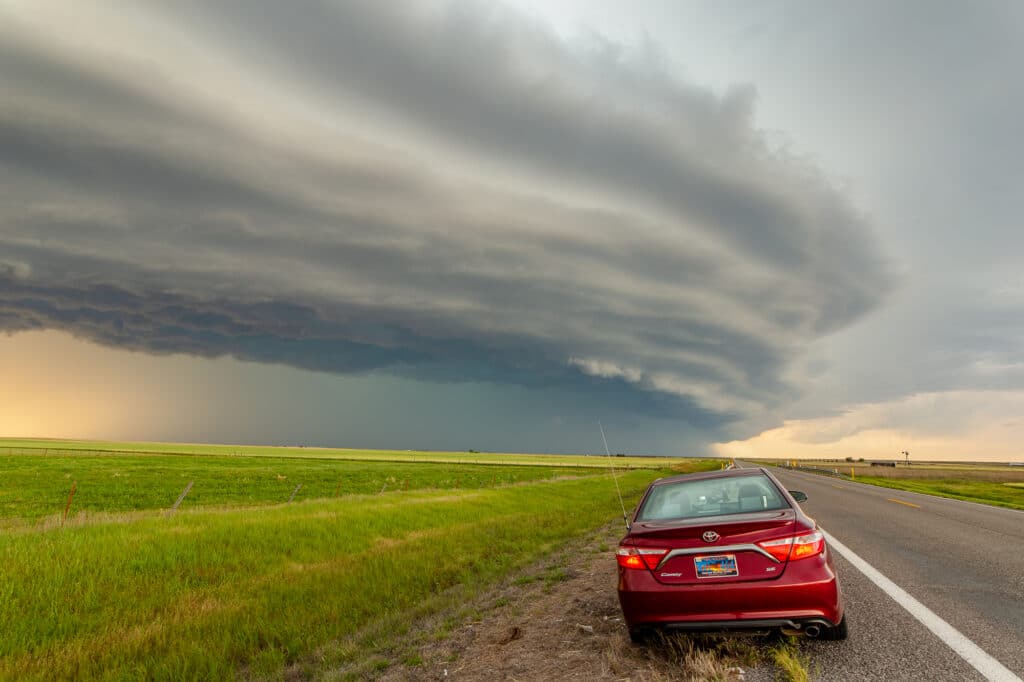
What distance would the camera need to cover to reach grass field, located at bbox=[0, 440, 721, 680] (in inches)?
276

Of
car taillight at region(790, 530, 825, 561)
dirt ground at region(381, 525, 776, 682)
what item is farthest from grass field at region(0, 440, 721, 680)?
car taillight at region(790, 530, 825, 561)

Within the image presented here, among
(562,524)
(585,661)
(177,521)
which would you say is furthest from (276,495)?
(585,661)

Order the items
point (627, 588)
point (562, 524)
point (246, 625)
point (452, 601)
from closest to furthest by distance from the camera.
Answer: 1. point (627, 588)
2. point (246, 625)
3. point (452, 601)
4. point (562, 524)

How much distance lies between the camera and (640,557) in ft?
17.1

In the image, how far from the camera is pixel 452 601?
357 inches

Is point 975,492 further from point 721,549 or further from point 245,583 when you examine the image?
point 245,583

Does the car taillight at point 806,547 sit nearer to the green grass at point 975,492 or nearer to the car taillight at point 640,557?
the car taillight at point 640,557

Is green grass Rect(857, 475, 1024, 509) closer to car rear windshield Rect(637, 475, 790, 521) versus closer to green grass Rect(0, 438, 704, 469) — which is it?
car rear windshield Rect(637, 475, 790, 521)

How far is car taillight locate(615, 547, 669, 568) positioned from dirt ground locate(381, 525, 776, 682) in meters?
0.80

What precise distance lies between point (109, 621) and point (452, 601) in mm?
4849

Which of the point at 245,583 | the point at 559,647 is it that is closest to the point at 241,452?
the point at 245,583

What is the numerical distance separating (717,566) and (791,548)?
0.62m

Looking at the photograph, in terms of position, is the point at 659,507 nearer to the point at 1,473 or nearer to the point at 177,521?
the point at 177,521

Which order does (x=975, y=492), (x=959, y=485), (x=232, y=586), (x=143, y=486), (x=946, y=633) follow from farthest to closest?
(x=959, y=485) < (x=143, y=486) < (x=975, y=492) < (x=232, y=586) < (x=946, y=633)
